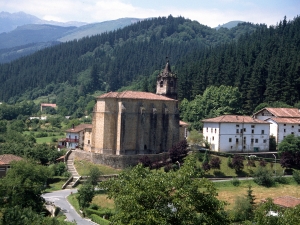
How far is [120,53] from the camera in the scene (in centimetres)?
19138

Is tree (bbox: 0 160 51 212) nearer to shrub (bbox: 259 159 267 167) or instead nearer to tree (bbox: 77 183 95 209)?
tree (bbox: 77 183 95 209)

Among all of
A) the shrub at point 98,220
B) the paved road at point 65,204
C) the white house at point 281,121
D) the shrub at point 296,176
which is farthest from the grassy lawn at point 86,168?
the white house at point 281,121

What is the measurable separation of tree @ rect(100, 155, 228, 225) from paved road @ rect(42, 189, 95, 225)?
1645cm

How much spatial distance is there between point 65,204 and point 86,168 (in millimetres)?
11665

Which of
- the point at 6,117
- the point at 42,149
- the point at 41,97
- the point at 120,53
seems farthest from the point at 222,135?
the point at 120,53

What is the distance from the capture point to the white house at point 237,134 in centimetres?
6038

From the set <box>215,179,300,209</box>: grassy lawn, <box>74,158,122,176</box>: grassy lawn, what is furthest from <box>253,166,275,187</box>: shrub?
<box>74,158,122,176</box>: grassy lawn

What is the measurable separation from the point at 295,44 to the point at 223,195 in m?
69.7

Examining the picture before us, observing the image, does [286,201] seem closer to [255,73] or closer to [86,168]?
[86,168]

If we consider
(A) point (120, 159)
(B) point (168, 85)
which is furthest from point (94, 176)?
(B) point (168, 85)

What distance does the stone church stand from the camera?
57.8 meters

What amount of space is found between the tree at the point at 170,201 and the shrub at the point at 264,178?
93.4 feet

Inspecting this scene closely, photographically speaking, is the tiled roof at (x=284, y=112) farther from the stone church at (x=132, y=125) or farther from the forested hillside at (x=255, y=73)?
the stone church at (x=132, y=125)

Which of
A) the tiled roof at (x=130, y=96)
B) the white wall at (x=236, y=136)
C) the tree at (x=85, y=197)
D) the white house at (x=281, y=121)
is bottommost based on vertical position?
the tree at (x=85, y=197)
